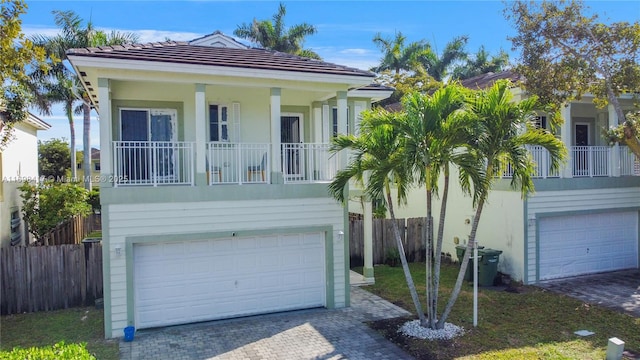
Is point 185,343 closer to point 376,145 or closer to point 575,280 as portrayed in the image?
point 376,145

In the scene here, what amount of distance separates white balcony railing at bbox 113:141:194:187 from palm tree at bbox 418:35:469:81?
2570 cm

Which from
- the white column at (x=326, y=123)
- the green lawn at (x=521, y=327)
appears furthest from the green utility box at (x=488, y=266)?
the white column at (x=326, y=123)

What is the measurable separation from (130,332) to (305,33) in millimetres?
28270

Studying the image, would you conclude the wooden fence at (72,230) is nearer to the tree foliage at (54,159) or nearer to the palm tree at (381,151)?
the palm tree at (381,151)

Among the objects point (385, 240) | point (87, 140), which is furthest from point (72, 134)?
point (385, 240)

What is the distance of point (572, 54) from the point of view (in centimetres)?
1311

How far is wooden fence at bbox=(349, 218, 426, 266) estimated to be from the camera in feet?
51.6

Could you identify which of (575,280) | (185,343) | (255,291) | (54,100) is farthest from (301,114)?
(54,100)

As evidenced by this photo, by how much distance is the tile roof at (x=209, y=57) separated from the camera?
31.0 ft

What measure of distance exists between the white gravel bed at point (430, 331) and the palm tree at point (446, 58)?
88.8 ft

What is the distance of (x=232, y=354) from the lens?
27.2 ft

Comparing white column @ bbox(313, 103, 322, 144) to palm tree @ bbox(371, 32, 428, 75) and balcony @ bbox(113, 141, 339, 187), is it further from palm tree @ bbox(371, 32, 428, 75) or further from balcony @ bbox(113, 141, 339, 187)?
palm tree @ bbox(371, 32, 428, 75)

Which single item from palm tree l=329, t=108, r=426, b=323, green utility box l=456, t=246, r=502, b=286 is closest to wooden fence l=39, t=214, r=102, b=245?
palm tree l=329, t=108, r=426, b=323

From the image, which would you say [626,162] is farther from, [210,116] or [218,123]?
[210,116]
